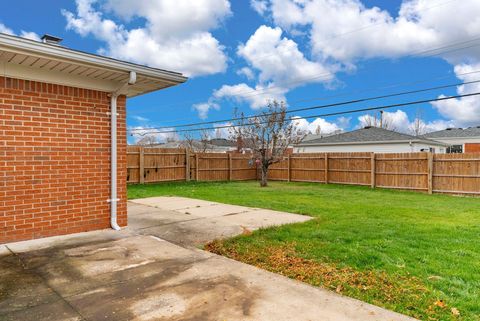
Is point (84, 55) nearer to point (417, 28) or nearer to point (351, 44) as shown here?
point (417, 28)

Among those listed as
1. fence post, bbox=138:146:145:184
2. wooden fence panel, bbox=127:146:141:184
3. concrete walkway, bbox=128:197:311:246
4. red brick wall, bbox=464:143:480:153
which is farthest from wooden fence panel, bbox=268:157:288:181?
red brick wall, bbox=464:143:480:153

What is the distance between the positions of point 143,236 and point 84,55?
9.13ft

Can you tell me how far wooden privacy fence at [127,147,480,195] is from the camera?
13.6 meters

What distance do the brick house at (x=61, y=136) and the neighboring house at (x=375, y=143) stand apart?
745 inches

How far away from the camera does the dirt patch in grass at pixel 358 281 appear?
3.08 metres

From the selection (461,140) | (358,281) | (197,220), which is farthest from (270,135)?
(461,140)

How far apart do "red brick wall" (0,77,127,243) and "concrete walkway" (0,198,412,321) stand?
33 centimetres

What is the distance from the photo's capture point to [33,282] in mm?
3512

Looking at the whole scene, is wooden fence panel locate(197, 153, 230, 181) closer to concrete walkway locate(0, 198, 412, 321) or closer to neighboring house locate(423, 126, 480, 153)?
concrete walkway locate(0, 198, 412, 321)

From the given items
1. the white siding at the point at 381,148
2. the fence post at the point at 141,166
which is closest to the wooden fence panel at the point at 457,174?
the white siding at the point at 381,148

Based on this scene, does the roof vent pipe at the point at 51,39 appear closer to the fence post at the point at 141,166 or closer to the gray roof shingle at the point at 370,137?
the fence post at the point at 141,166

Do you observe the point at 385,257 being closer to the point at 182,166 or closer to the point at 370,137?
the point at 182,166

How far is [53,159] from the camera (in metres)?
5.25

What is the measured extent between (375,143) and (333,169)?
22.0ft
